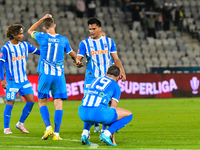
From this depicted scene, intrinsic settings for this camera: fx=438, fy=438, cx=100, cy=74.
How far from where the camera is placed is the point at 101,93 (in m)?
6.36

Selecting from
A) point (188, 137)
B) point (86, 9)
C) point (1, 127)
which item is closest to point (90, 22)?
point (188, 137)

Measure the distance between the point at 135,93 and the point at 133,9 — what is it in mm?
8425

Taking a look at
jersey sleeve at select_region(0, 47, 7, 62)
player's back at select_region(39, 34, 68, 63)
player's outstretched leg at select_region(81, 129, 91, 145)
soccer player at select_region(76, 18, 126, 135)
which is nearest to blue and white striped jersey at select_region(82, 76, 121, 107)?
player's outstretched leg at select_region(81, 129, 91, 145)

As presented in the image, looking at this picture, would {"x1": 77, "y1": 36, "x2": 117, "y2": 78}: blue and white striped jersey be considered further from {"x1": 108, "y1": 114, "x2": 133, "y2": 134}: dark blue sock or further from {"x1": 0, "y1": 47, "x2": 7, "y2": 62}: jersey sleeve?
{"x1": 108, "y1": 114, "x2": 133, "y2": 134}: dark blue sock

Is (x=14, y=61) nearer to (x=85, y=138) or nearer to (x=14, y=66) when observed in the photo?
(x=14, y=66)

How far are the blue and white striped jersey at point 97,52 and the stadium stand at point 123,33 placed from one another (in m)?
12.4

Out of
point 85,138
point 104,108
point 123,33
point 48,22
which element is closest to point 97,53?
point 48,22

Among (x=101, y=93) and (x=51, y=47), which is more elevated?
(x=51, y=47)

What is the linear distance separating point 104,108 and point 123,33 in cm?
1828

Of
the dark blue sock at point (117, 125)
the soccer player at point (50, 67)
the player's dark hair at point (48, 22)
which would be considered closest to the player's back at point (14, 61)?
the soccer player at point (50, 67)

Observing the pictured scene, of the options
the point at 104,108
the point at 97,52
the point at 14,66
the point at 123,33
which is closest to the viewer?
the point at 104,108

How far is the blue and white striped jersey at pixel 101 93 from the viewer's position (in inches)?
251

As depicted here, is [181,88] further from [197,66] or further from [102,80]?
[102,80]

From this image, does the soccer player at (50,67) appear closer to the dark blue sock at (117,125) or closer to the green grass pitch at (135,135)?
the green grass pitch at (135,135)
